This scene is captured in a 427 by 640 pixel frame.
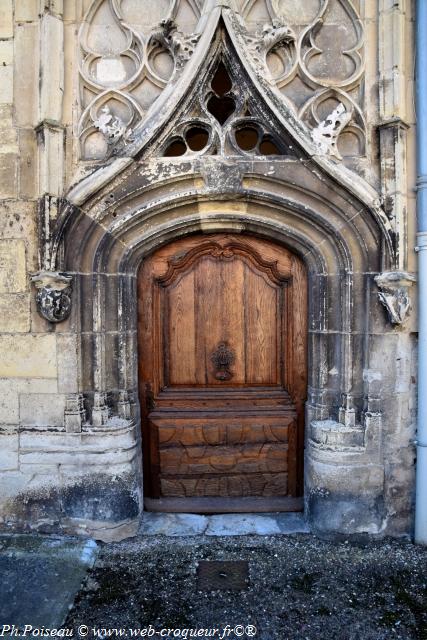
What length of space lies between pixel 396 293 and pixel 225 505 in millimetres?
2018

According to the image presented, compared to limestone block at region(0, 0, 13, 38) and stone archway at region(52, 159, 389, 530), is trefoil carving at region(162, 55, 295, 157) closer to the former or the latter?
stone archway at region(52, 159, 389, 530)

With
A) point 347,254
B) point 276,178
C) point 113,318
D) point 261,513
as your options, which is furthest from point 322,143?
point 261,513

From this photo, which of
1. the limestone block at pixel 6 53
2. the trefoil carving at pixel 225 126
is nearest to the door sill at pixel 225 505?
the trefoil carving at pixel 225 126

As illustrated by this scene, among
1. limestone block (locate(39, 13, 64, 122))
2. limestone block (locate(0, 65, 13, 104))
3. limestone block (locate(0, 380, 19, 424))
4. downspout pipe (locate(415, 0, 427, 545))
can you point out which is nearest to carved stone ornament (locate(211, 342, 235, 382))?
downspout pipe (locate(415, 0, 427, 545))

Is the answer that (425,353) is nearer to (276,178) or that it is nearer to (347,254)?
(347,254)

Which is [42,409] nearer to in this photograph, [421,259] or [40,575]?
[40,575]

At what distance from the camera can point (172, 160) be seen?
115 inches

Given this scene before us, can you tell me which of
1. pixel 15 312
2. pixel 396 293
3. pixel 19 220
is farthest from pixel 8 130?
pixel 396 293

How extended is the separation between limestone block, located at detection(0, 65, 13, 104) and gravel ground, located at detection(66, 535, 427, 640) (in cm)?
319

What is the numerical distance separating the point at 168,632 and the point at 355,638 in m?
0.95

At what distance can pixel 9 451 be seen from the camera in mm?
3043

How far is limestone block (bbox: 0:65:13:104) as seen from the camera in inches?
118

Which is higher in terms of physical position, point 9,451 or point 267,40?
point 267,40

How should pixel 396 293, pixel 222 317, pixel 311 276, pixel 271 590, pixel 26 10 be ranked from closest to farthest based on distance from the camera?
1. pixel 271 590
2. pixel 396 293
3. pixel 26 10
4. pixel 311 276
5. pixel 222 317
